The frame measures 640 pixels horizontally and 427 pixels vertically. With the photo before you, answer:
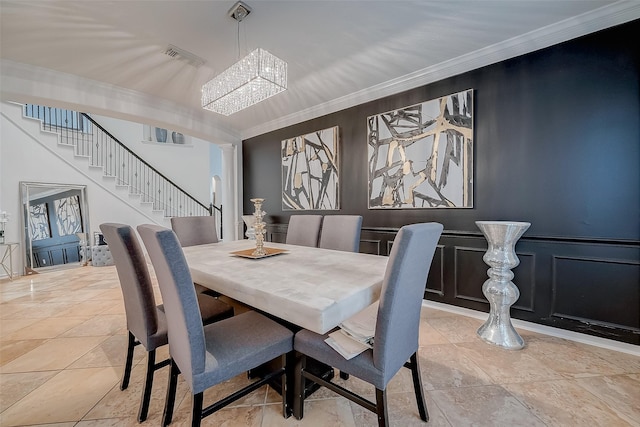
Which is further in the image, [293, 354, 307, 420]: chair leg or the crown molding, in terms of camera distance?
the crown molding

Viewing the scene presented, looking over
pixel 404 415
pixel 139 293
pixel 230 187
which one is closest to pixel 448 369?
pixel 404 415

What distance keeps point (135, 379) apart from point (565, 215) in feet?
11.5

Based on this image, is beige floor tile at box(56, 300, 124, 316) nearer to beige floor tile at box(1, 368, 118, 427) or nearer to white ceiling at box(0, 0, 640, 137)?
beige floor tile at box(1, 368, 118, 427)

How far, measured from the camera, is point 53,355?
198 cm

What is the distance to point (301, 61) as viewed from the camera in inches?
106

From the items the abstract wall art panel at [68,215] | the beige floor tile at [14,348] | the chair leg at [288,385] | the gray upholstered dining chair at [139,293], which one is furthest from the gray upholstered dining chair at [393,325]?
the abstract wall art panel at [68,215]

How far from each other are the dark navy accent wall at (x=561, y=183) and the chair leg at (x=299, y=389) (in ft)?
6.76

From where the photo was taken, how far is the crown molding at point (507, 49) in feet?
6.31

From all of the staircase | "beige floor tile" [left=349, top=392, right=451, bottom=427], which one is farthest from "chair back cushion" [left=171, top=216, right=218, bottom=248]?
the staircase

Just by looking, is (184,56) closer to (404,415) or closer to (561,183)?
(404,415)

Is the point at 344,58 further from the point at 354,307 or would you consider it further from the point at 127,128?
the point at 127,128

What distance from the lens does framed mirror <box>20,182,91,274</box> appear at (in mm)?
4416

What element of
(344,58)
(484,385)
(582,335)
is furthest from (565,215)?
(344,58)

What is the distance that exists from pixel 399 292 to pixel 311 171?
10.3 feet
